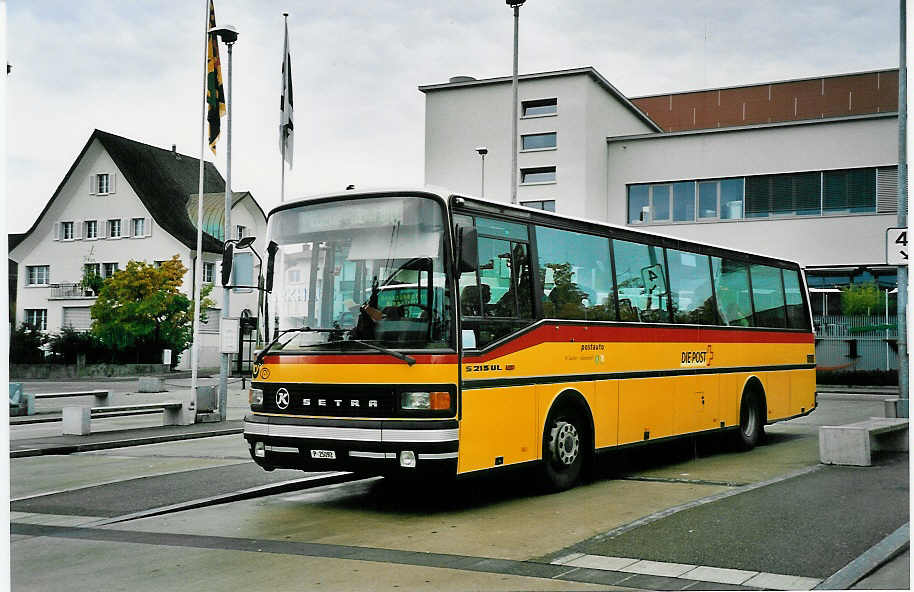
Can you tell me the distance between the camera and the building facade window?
41250 mm

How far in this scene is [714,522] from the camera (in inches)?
360

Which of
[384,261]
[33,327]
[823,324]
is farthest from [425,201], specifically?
[33,327]

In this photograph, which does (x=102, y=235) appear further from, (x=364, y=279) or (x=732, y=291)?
(x=364, y=279)

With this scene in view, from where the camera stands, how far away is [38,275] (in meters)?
66.2

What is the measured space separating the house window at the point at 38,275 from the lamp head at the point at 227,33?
159ft

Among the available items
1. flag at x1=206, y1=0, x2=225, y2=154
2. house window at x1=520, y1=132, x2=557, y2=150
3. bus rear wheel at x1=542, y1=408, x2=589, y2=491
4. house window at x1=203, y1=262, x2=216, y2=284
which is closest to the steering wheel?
bus rear wheel at x1=542, y1=408, x2=589, y2=491

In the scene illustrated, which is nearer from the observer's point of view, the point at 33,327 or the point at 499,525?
the point at 499,525

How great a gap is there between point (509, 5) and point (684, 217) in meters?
20.5

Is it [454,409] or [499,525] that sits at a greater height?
[454,409]

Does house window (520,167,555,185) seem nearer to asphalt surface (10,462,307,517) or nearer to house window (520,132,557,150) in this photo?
house window (520,132,557,150)

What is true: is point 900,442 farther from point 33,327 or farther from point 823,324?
point 33,327

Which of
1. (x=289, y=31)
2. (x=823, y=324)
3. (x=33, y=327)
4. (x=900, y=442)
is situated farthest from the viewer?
(x=33, y=327)

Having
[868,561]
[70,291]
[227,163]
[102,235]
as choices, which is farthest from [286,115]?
[70,291]

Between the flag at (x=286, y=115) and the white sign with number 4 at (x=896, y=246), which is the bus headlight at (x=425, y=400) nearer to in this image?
the white sign with number 4 at (x=896, y=246)
